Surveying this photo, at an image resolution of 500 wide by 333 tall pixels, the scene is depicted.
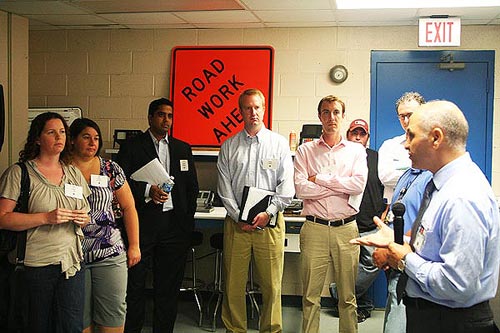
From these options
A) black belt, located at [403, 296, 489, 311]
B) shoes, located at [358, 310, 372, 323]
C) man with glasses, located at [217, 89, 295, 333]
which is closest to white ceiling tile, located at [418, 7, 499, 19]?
man with glasses, located at [217, 89, 295, 333]

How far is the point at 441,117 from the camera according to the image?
6.70 ft

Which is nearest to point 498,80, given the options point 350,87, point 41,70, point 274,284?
point 350,87

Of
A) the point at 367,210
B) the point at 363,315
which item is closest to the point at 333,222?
the point at 367,210

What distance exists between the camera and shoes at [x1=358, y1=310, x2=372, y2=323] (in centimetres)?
484

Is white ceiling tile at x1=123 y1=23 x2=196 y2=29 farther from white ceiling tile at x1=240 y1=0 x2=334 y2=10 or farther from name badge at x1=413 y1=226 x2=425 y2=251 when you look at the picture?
name badge at x1=413 y1=226 x2=425 y2=251

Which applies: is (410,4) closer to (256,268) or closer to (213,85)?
(213,85)

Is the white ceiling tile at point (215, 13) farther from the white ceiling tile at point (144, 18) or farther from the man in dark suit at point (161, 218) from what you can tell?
the man in dark suit at point (161, 218)

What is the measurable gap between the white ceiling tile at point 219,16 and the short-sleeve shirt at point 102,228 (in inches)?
74.7

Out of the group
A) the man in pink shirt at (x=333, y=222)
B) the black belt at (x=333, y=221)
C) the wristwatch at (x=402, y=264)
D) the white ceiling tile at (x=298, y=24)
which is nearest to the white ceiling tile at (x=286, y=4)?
the white ceiling tile at (x=298, y=24)

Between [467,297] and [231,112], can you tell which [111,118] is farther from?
[467,297]

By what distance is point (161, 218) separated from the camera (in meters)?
4.00

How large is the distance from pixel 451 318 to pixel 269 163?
6.62 ft

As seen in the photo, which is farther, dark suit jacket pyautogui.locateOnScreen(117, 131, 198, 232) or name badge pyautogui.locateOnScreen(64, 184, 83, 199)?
dark suit jacket pyautogui.locateOnScreen(117, 131, 198, 232)

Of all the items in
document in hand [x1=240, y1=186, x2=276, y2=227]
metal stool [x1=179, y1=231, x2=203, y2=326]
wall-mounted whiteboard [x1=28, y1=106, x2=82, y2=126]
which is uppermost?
wall-mounted whiteboard [x1=28, y1=106, x2=82, y2=126]
